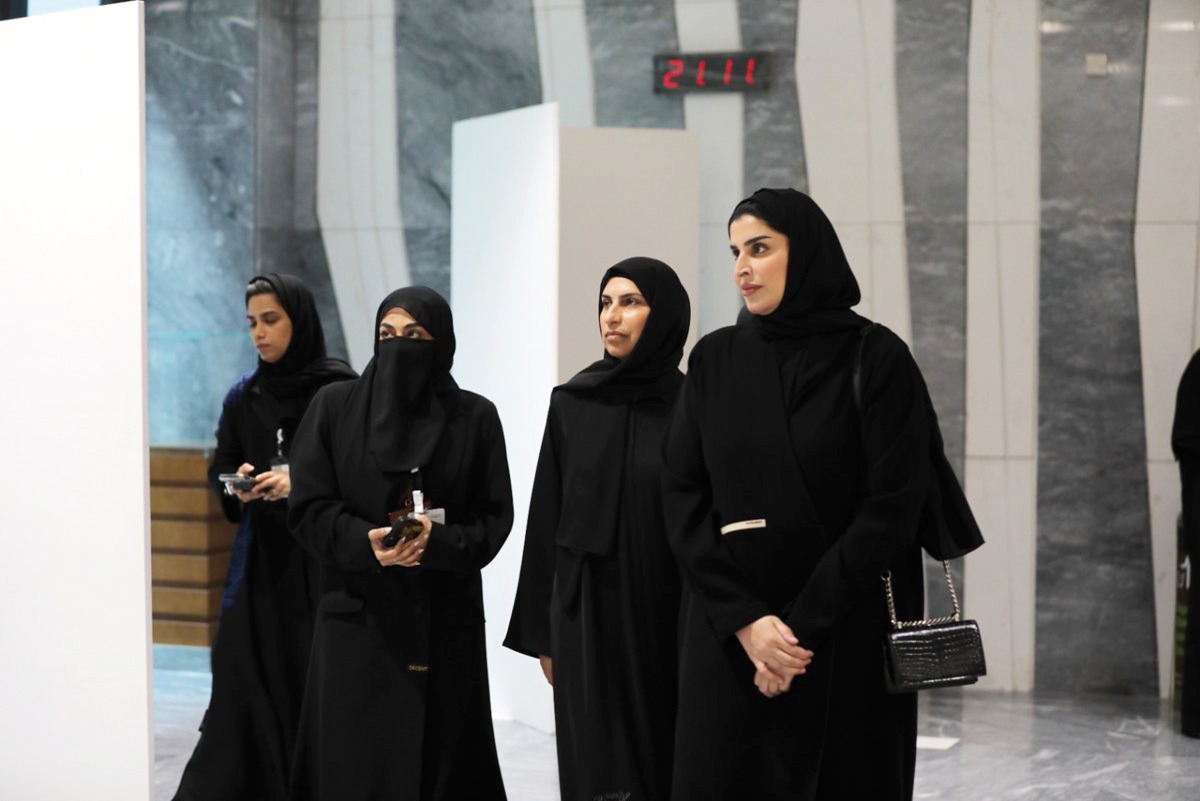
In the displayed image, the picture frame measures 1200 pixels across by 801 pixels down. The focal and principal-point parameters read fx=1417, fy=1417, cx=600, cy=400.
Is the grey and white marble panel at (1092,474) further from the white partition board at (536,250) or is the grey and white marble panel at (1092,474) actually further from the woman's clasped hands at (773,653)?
the woman's clasped hands at (773,653)

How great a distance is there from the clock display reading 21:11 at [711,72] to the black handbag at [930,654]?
4.26 metres

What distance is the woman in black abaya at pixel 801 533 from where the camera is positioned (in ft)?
8.36

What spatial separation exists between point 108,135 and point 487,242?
A: 104 inches

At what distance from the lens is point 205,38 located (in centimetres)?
659

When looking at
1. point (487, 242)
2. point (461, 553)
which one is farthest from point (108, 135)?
point (487, 242)

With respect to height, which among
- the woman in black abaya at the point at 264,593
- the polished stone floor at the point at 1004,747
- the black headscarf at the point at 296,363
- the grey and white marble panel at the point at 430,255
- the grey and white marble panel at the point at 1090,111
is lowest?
the polished stone floor at the point at 1004,747

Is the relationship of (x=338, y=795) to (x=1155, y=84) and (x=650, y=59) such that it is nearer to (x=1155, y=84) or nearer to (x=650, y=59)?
(x=650, y=59)

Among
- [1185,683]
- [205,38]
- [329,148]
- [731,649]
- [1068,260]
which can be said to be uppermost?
[205,38]

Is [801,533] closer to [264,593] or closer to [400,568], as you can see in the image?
[400,568]

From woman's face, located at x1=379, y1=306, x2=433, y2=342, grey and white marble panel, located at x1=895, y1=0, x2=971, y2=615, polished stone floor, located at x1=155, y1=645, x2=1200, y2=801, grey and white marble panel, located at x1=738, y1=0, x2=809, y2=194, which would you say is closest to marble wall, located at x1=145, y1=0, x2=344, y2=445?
polished stone floor, located at x1=155, y1=645, x2=1200, y2=801

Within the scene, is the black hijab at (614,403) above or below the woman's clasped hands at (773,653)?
above

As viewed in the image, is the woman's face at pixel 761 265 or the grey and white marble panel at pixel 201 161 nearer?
the woman's face at pixel 761 265

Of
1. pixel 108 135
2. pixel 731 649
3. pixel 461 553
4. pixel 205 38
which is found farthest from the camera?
pixel 205 38

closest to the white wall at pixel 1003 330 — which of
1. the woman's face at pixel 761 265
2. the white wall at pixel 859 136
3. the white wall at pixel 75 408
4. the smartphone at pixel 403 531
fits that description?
the white wall at pixel 859 136
